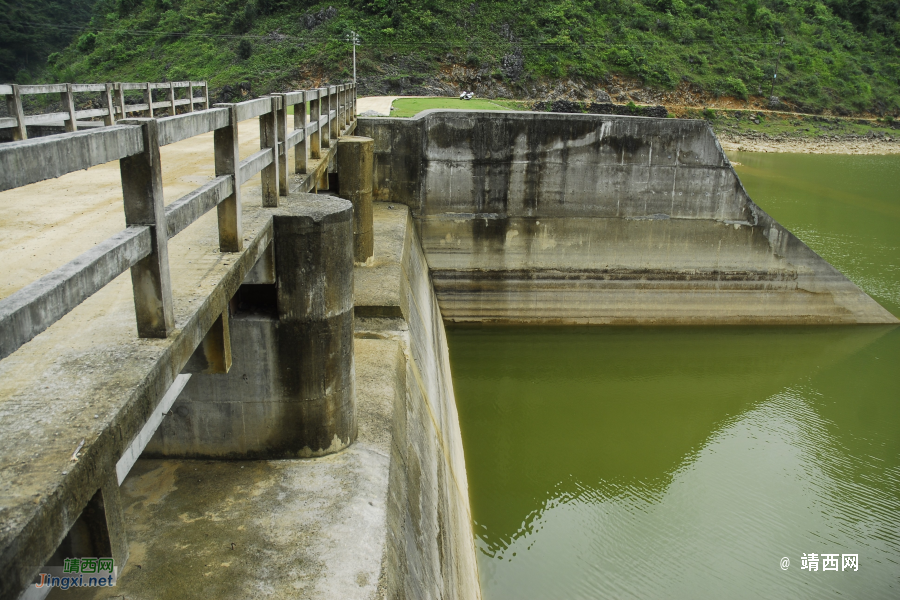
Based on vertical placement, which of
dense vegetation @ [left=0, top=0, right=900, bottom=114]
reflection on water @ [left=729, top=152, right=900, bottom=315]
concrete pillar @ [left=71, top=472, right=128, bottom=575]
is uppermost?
dense vegetation @ [left=0, top=0, right=900, bottom=114]

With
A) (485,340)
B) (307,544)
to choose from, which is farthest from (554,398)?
(307,544)

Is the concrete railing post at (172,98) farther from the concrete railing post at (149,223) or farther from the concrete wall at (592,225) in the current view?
the concrete railing post at (149,223)

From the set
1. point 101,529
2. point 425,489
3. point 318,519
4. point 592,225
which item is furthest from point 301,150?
point 592,225

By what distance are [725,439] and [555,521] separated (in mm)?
4285

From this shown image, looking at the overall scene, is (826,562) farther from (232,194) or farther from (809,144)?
(809,144)

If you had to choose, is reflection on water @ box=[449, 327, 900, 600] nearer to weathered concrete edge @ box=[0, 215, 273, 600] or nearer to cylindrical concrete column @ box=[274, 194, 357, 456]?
cylindrical concrete column @ box=[274, 194, 357, 456]

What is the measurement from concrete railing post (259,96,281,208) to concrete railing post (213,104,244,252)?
2.94ft

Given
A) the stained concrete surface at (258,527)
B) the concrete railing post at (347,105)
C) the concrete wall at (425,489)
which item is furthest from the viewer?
the concrete railing post at (347,105)

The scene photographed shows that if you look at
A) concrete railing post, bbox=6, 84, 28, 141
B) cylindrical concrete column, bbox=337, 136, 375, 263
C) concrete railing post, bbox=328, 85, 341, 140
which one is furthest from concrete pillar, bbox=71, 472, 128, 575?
concrete railing post, bbox=328, 85, 341, 140

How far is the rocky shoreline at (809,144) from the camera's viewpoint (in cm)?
4512

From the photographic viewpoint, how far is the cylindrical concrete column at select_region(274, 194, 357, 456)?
477 cm

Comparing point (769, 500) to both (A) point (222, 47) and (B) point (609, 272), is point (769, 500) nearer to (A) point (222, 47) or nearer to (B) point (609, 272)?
(B) point (609, 272)

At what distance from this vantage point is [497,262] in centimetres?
1523

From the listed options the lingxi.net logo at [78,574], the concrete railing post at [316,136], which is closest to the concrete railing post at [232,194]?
the lingxi.net logo at [78,574]
